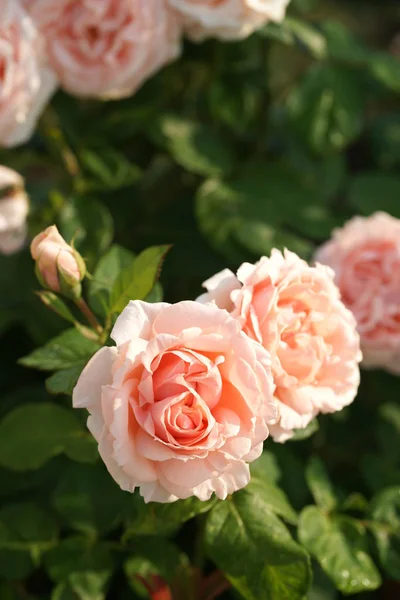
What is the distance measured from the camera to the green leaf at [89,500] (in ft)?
3.02

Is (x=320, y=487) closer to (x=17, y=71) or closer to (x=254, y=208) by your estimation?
(x=254, y=208)

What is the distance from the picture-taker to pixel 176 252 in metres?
1.27

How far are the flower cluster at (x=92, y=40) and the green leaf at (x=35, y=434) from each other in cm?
37

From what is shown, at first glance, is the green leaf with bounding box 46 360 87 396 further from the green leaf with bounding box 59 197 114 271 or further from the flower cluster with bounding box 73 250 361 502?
the green leaf with bounding box 59 197 114 271

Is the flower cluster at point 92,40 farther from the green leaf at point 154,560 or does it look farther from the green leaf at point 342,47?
the green leaf at point 154,560

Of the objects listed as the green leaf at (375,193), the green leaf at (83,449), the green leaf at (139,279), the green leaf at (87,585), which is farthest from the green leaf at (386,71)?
the green leaf at (87,585)

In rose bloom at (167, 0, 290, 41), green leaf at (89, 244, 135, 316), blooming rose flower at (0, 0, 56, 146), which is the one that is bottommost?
green leaf at (89, 244, 135, 316)

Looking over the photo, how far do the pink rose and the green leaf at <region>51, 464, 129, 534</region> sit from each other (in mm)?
366

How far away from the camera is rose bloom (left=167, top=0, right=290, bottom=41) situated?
3.27ft

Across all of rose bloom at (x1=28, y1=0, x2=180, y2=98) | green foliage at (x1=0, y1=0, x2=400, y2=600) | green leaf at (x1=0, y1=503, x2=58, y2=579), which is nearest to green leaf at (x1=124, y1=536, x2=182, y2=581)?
green foliage at (x1=0, y1=0, x2=400, y2=600)

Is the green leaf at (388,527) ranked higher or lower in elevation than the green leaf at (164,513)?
lower

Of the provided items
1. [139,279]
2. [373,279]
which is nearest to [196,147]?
[373,279]

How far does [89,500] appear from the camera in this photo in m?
0.94

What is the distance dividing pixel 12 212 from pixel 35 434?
12.4 inches
